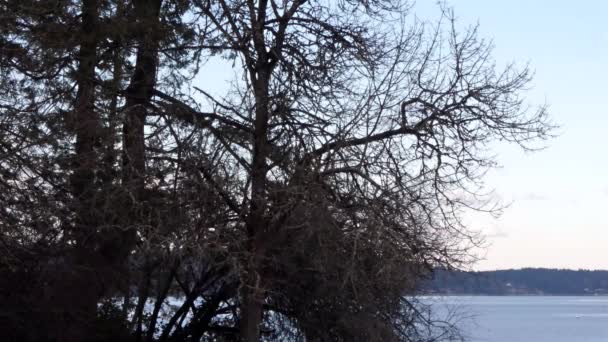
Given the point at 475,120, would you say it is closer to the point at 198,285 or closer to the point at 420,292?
the point at 420,292

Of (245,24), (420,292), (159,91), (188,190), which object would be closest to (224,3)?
(245,24)

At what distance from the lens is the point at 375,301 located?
16.2 metres

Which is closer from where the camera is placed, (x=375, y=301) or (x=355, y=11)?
(x=375, y=301)

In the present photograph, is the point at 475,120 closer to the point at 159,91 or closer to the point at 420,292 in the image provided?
the point at 420,292

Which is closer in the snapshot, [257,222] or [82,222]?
[82,222]

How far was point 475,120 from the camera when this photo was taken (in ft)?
56.3

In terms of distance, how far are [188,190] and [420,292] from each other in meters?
4.70

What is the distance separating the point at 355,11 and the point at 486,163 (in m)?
3.55

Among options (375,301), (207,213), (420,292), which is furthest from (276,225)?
(420,292)

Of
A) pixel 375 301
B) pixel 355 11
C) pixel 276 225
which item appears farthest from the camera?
pixel 355 11

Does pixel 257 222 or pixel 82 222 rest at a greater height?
pixel 257 222

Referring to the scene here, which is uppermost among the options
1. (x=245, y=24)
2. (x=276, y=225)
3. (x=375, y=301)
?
(x=245, y=24)

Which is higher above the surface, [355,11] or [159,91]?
[355,11]

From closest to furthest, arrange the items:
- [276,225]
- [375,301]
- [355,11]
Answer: [276,225] → [375,301] → [355,11]
